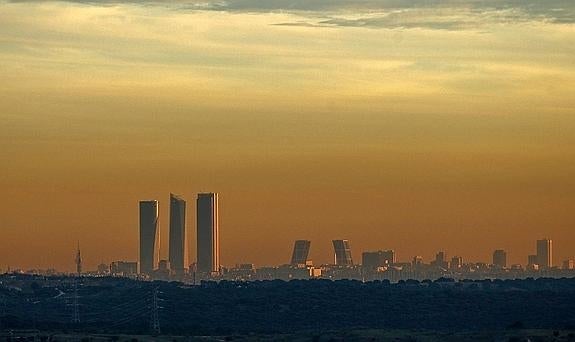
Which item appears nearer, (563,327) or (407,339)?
(407,339)

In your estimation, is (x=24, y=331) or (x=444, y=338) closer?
(x=444, y=338)

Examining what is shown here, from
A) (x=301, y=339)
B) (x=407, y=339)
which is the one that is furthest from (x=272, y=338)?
(x=407, y=339)

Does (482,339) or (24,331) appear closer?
(482,339)

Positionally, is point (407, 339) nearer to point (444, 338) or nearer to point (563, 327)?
point (444, 338)

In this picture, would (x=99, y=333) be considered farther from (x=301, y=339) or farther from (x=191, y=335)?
(x=301, y=339)

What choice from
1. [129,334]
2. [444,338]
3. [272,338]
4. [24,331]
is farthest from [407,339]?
[24,331]

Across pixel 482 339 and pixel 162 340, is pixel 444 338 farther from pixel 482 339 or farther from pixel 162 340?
Result: pixel 162 340

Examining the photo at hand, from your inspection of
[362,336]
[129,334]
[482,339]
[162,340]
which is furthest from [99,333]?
[482,339]
